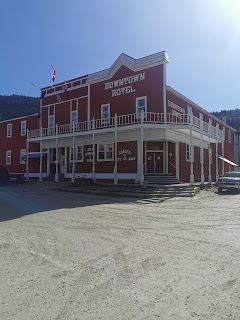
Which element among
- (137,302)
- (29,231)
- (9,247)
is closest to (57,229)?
(29,231)

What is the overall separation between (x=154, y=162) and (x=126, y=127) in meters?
4.03

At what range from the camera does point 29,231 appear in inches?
275

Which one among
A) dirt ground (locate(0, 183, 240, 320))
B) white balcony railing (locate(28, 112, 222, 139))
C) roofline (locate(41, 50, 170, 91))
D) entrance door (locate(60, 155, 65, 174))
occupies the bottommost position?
dirt ground (locate(0, 183, 240, 320))

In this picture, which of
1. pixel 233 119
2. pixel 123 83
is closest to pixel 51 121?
pixel 123 83

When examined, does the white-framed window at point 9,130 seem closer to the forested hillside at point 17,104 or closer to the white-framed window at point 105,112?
the white-framed window at point 105,112

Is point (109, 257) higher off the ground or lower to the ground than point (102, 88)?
lower

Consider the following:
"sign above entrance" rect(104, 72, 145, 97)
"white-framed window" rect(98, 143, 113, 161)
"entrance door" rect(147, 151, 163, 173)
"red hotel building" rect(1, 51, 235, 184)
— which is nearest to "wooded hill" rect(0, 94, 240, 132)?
"red hotel building" rect(1, 51, 235, 184)

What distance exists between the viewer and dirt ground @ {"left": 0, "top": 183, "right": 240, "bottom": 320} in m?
3.13

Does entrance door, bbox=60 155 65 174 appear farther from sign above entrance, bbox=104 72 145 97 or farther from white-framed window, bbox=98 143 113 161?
sign above entrance, bbox=104 72 145 97

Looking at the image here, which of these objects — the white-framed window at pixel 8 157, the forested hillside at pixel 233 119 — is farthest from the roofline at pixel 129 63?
the forested hillside at pixel 233 119

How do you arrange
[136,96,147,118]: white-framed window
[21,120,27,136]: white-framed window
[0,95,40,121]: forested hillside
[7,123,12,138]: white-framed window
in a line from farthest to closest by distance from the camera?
[0,95,40,121]: forested hillside
[7,123,12,138]: white-framed window
[21,120,27,136]: white-framed window
[136,96,147,118]: white-framed window

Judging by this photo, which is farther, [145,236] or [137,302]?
[145,236]

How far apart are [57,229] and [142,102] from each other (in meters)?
15.0

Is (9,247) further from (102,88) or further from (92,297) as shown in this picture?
(102,88)
